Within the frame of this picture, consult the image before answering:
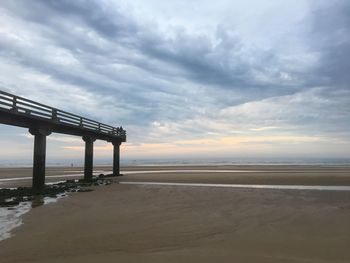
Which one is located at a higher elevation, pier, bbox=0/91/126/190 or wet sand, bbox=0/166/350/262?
pier, bbox=0/91/126/190

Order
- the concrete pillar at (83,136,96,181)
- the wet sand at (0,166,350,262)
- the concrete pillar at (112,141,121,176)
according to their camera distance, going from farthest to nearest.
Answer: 1. the concrete pillar at (112,141,121,176)
2. the concrete pillar at (83,136,96,181)
3. the wet sand at (0,166,350,262)

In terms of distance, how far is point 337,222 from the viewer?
10227 mm

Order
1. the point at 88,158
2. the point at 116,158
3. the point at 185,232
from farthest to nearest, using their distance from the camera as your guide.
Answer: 1. the point at 116,158
2. the point at 88,158
3. the point at 185,232

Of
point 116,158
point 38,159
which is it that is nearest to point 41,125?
point 38,159

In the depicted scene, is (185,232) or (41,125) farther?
(41,125)

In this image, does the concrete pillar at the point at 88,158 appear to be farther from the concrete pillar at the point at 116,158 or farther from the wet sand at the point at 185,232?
the wet sand at the point at 185,232

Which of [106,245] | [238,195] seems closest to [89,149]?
[238,195]

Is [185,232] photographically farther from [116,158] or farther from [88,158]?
[116,158]

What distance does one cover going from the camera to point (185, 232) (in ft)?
29.7

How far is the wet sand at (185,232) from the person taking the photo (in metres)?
7.08

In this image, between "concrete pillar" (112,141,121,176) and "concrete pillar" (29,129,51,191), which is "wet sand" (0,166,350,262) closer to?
"concrete pillar" (29,129,51,191)

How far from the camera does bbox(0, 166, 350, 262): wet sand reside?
7.08 m

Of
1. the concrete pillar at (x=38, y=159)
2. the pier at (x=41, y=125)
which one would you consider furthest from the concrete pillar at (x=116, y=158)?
the concrete pillar at (x=38, y=159)

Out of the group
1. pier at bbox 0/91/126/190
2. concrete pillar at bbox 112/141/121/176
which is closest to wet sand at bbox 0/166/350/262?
pier at bbox 0/91/126/190
